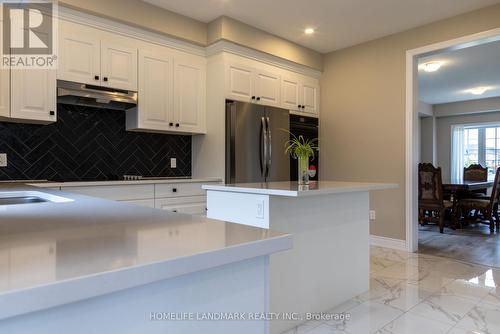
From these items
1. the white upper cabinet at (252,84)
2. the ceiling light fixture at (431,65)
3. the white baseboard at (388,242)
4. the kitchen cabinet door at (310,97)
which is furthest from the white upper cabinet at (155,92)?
the ceiling light fixture at (431,65)

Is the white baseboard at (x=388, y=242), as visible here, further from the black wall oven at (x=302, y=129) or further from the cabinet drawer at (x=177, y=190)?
the cabinet drawer at (x=177, y=190)

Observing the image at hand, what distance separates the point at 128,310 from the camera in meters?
0.57

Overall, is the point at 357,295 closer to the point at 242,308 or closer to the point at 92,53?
the point at 242,308

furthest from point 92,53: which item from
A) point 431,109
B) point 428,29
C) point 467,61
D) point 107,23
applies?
point 431,109

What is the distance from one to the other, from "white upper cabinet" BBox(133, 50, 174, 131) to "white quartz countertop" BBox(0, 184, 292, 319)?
2.53 meters

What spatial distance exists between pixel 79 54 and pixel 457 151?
8744 mm

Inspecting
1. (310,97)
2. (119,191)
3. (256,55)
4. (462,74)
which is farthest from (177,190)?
(462,74)

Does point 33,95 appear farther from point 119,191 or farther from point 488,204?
point 488,204

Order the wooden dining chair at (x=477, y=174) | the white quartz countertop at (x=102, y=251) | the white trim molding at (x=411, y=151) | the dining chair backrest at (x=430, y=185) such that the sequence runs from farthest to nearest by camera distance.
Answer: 1. the wooden dining chair at (x=477, y=174)
2. the dining chair backrest at (x=430, y=185)
3. the white trim molding at (x=411, y=151)
4. the white quartz countertop at (x=102, y=251)

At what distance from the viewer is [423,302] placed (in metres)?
2.45

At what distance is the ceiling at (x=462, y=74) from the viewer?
4.71m

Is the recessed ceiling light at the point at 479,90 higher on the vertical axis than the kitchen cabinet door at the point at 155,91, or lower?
higher

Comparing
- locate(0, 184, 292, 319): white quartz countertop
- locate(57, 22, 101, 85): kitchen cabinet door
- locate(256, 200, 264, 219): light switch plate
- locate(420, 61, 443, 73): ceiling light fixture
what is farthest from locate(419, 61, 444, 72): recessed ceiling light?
locate(0, 184, 292, 319): white quartz countertop

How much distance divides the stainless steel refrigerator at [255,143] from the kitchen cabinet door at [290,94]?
31 cm
